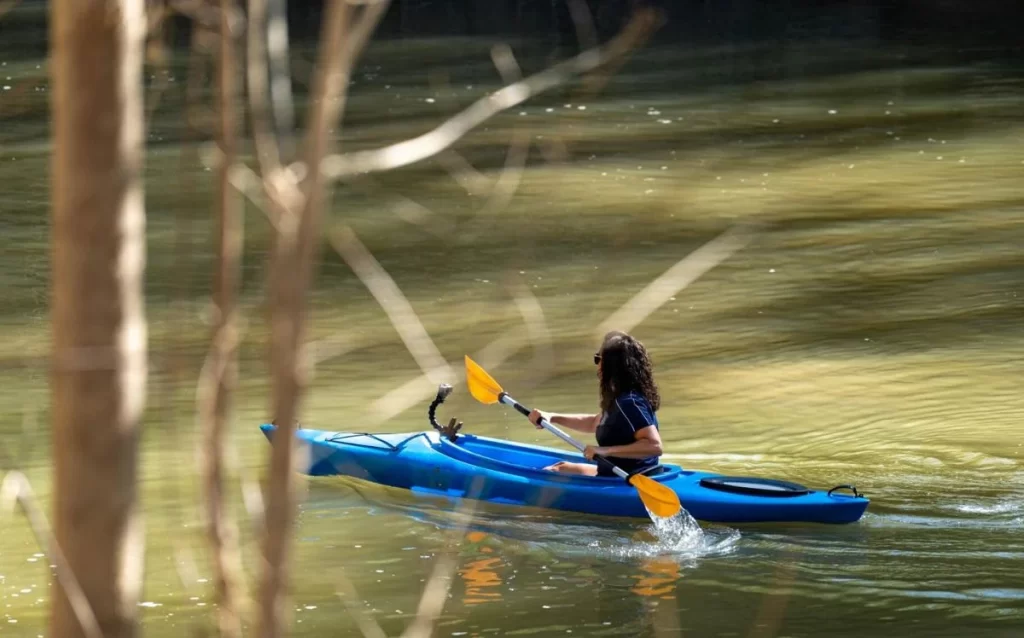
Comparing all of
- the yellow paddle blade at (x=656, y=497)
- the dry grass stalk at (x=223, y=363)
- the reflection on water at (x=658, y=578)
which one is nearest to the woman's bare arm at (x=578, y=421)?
the yellow paddle blade at (x=656, y=497)

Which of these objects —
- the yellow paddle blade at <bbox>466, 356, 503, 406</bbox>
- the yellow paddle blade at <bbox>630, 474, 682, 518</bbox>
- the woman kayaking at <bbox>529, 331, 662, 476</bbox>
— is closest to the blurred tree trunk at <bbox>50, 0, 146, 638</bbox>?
the woman kayaking at <bbox>529, 331, 662, 476</bbox>

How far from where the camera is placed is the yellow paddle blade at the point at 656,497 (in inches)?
280

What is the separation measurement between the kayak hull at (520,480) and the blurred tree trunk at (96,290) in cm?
469

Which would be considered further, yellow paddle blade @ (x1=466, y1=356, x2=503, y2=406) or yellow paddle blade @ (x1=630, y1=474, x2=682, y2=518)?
yellow paddle blade @ (x1=466, y1=356, x2=503, y2=406)

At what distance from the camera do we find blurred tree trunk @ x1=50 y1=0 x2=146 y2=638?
2.04 metres

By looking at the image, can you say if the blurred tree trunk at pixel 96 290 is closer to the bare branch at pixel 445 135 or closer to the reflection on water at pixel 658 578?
the bare branch at pixel 445 135

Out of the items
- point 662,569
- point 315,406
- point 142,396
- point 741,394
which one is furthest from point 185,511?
point 142,396

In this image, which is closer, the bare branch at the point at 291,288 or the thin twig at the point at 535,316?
the bare branch at the point at 291,288

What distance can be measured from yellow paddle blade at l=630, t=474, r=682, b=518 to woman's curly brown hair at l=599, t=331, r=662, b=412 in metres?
0.34

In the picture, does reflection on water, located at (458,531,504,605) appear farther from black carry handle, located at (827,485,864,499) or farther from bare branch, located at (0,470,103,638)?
bare branch, located at (0,470,103,638)

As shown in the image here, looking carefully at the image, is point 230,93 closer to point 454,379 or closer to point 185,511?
point 454,379

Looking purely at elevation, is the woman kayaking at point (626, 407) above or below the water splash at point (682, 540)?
above

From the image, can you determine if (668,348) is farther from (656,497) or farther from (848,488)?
(656,497)

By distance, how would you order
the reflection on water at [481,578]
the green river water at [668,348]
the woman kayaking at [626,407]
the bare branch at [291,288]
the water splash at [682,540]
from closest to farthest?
the bare branch at [291,288], the green river water at [668,348], the reflection on water at [481,578], the water splash at [682,540], the woman kayaking at [626,407]
